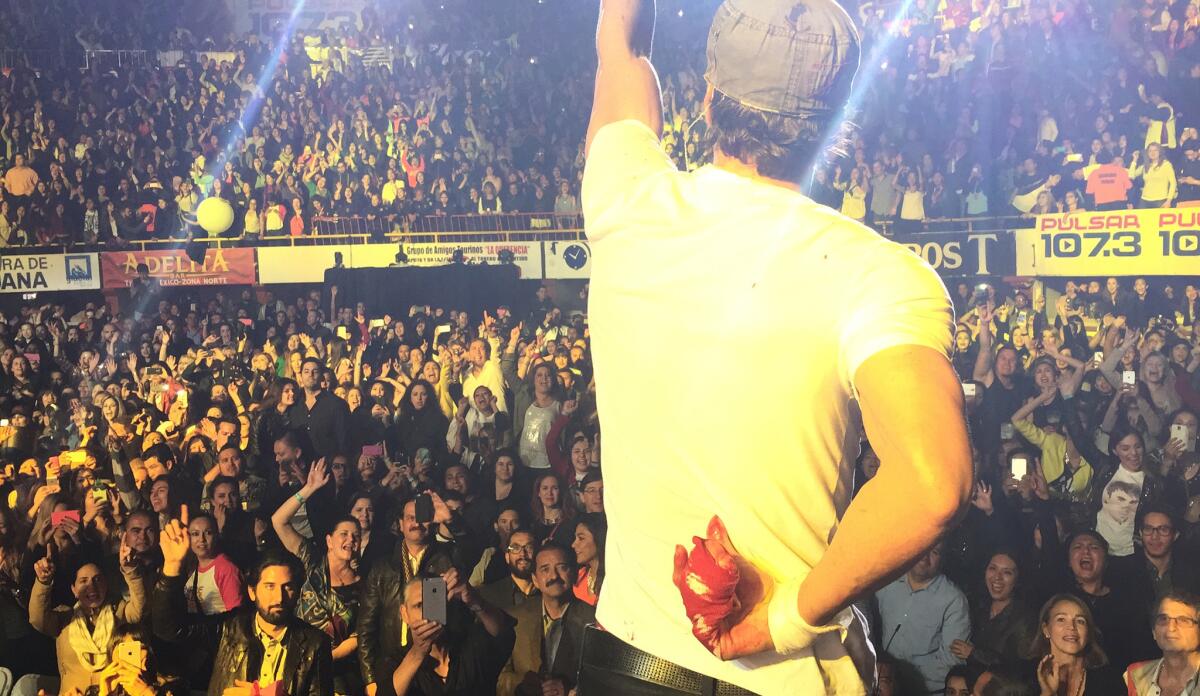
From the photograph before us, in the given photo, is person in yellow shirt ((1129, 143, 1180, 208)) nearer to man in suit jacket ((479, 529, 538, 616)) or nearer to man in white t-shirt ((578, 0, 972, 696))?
man in suit jacket ((479, 529, 538, 616))

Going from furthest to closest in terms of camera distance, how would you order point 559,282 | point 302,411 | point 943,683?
1. point 559,282
2. point 302,411
3. point 943,683

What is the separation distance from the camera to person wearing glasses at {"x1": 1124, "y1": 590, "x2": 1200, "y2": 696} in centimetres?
275

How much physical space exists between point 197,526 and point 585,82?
3.38m

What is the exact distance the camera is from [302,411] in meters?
4.30

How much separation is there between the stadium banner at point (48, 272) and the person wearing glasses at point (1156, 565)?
5196 millimetres

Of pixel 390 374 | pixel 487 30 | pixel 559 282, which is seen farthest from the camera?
pixel 487 30

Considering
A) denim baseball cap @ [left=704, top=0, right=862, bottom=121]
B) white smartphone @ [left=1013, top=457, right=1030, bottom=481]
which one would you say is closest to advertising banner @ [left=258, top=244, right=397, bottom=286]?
white smartphone @ [left=1013, top=457, right=1030, bottom=481]

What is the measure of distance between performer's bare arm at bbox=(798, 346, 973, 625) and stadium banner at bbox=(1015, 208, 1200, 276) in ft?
15.1

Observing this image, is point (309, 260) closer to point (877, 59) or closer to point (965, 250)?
point (877, 59)

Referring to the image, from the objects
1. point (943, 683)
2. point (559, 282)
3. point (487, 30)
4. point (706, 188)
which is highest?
point (487, 30)

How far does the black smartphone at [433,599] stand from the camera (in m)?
3.13

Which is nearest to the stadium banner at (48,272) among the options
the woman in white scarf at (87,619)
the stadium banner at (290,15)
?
the stadium banner at (290,15)

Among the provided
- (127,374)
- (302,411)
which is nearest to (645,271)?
(302,411)

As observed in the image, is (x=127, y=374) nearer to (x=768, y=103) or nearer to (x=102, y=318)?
(x=102, y=318)
